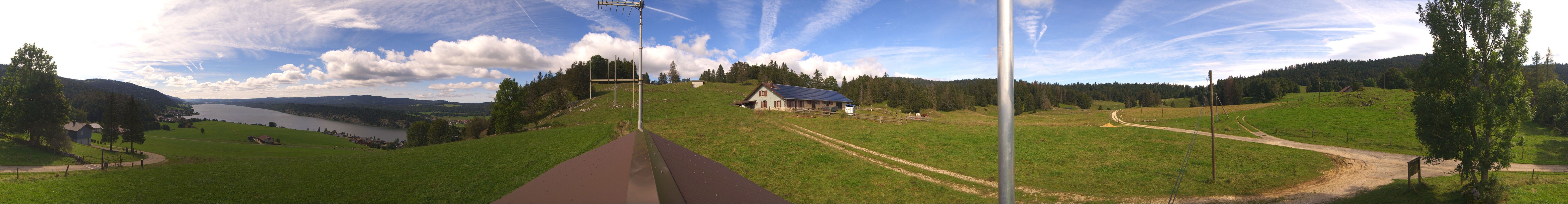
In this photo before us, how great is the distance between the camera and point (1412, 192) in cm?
1283

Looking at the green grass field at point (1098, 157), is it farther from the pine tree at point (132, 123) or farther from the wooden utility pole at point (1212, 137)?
the pine tree at point (132, 123)

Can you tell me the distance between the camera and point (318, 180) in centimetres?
1216

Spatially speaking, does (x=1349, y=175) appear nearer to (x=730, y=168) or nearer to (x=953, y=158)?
(x=953, y=158)

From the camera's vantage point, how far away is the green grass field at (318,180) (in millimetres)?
10328

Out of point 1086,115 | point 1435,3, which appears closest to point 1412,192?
point 1435,3

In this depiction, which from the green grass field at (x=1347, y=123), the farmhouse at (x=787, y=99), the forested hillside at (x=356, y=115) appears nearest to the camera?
the green grass field at (x=1347, y=123)

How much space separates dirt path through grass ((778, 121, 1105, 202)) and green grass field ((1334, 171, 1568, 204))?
320 inches

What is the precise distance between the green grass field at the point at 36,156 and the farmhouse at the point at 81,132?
5.31 feet

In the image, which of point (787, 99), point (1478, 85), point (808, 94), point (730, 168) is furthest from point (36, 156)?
point (1478, 85)

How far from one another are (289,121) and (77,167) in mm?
22732

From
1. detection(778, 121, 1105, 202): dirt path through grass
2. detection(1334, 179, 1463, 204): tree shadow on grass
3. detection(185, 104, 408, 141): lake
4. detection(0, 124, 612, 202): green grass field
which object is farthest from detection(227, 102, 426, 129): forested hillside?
detection(1334, 179, 1463, 204): tree shadow on grass

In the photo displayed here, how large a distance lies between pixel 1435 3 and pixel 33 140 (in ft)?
145

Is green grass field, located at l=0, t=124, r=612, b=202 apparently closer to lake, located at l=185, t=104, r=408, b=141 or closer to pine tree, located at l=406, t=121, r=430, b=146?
pine tree, located at l=406, t=121, r=430, b=146

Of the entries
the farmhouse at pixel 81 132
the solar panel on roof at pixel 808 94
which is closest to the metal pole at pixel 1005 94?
the farmhouse at pixel 81 132
